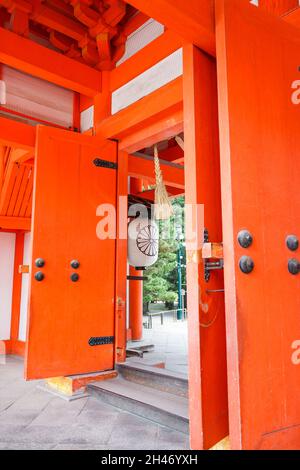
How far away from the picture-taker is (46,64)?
115 inches

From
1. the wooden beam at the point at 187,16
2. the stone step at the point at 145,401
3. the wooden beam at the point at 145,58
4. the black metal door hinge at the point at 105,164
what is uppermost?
the wooden beam at the point at 145,58

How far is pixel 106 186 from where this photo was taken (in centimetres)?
300

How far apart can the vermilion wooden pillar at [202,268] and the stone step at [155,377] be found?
39.2 inches

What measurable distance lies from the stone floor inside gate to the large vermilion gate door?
2.52 feet

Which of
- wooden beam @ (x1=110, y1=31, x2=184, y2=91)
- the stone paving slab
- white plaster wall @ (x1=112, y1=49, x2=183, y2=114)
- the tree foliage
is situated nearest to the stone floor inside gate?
the stone paving slab

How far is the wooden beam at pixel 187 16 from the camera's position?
1335 millimetres

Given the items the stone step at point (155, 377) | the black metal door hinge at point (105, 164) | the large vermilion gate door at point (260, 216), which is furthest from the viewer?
the black metal door hinge at point (105, 164)

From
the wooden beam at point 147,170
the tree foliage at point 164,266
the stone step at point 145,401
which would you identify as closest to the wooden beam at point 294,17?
the wooden beam at point 147,170

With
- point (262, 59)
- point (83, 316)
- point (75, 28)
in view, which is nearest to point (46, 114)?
point (75, 28)

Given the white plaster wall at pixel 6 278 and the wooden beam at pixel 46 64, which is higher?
the wooden beam at pixel 46 64

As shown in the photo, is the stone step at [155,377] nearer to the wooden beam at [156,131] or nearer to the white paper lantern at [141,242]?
the white paper lantern at [141,242]

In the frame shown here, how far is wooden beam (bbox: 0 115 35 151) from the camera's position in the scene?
2797mm
